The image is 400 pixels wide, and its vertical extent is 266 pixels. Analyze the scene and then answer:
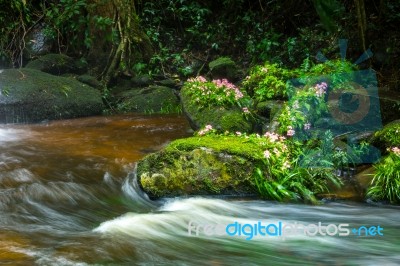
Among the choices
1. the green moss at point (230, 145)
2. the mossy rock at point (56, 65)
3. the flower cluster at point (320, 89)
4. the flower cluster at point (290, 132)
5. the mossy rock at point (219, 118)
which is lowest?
the green moss at point (230, 145)

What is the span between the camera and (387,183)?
4.66 m

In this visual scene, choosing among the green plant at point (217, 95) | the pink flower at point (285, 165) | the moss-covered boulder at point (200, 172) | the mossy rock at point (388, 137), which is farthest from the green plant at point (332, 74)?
the moss-covered boulder at point (200, 172)

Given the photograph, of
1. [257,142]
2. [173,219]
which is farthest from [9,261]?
[257,142]

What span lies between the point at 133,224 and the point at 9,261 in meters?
1.18

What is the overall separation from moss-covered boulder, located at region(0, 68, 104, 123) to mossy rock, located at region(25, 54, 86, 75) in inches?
53.3

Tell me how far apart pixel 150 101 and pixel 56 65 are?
9.20ft

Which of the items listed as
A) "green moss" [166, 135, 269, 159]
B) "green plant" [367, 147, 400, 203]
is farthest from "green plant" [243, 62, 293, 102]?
"green plant" [367, 147, 400, 203]

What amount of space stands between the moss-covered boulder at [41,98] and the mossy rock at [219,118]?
10.3 ft

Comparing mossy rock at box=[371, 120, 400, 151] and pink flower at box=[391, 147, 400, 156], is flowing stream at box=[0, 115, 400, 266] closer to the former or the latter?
pink flower at box=[391, 147, 400, 156]

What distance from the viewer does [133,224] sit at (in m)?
3.91

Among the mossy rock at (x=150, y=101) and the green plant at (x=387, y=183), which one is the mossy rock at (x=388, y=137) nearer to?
the green plant at (x=387, y=183)

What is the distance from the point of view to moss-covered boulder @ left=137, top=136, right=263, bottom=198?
15.6ft

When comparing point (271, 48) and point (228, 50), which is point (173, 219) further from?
point (228, 50)

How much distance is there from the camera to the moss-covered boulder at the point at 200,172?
15.6 ft
